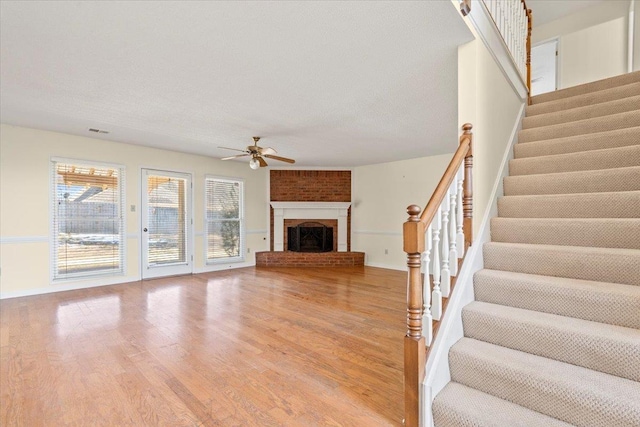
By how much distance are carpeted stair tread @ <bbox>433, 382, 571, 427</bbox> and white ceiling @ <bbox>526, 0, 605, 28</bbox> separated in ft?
17.4

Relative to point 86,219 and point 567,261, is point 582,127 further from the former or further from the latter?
point 86,219

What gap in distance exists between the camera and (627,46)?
4.03 metres

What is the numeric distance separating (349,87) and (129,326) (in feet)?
10.5

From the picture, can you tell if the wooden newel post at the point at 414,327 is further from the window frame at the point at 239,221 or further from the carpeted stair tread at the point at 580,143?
the window frame at the point at 239,221

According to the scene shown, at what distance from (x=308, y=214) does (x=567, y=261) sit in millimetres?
5575

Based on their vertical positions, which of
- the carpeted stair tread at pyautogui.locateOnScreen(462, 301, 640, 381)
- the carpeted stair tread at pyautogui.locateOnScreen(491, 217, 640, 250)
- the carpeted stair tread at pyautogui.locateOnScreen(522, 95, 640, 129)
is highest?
the carpeted stair tread at pyautogui.locateOnScreen(522, 95, 640, 129)

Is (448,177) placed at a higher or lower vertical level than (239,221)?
higher

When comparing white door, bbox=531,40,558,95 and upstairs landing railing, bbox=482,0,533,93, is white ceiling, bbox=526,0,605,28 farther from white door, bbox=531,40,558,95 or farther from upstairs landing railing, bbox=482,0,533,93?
upstairs landing railing, bbox=482,0,533,93

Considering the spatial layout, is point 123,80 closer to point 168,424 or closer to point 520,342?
point 168,424

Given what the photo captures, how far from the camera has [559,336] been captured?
4.91 feet

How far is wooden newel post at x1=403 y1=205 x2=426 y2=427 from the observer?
4.95ft

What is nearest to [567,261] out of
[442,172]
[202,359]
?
[202,359]

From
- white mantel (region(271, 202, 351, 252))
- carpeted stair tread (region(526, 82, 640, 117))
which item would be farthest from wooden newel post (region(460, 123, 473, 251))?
white mantel (region(271, 202, 351, 252))

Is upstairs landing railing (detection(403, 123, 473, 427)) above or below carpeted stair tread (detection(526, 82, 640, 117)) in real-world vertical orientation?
below
